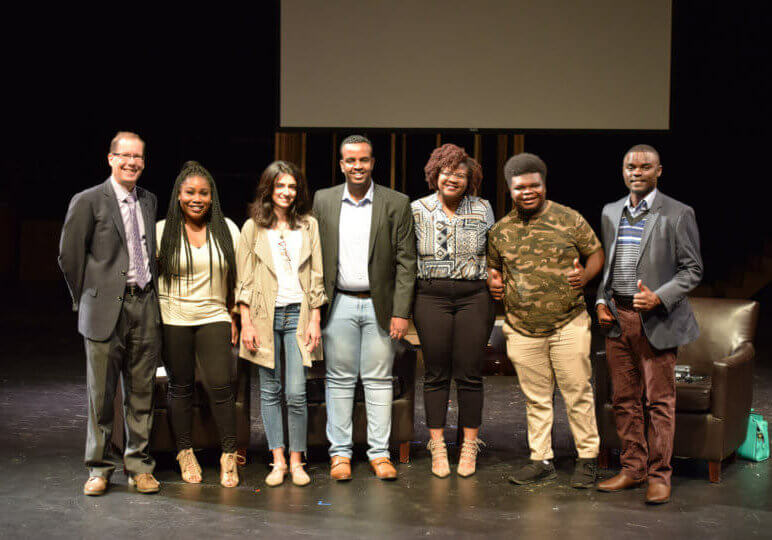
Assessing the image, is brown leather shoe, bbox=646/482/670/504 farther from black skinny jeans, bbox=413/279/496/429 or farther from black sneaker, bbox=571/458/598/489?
black skinny jeans, bbox=413/279/496/429

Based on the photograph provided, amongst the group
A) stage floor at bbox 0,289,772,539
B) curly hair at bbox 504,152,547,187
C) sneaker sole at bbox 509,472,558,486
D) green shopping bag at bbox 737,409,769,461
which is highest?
curly hair at bbox 504,152,547,187

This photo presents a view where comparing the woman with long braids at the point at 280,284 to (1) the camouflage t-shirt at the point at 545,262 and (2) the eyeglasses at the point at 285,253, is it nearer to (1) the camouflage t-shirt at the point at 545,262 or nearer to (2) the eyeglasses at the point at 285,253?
(2) the eyeglasses at the point at 285,253

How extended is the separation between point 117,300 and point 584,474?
218 cm

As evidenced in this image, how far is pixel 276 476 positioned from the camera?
11.7ft

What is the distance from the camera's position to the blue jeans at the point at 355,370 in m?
3.60

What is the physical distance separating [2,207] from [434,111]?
7468 mm

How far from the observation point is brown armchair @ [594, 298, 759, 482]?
3615mm

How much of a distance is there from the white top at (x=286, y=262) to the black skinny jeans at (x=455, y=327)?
573 mm

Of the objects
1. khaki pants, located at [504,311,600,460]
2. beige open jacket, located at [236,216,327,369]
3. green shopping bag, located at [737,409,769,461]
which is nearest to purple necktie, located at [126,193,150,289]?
beige open jacket, located at [236,216,327,369]

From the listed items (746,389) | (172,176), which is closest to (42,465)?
(746,389)

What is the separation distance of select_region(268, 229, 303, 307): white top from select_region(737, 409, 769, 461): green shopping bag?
2.36 m

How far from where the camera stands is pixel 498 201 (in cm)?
771

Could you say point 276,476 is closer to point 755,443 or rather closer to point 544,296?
point 544,296

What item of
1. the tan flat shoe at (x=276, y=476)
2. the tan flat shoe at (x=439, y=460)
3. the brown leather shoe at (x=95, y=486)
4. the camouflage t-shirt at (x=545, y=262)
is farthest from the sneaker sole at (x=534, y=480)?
the brown leather shoe at (x=95, y=486)
